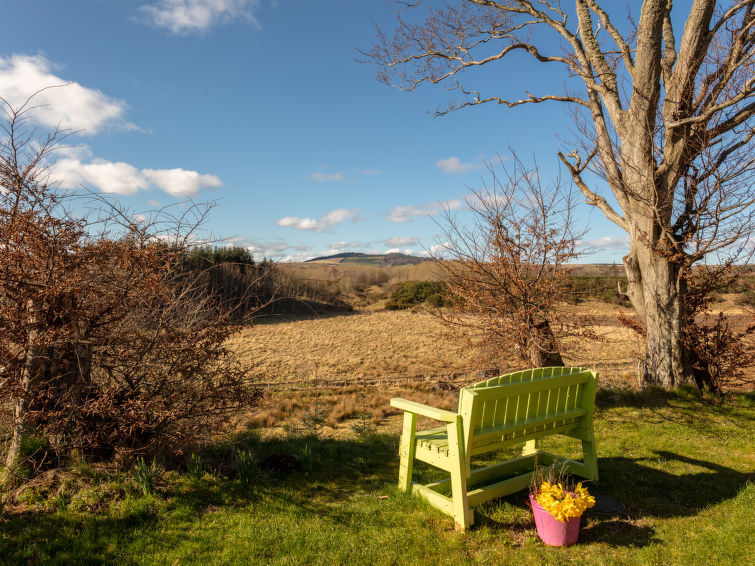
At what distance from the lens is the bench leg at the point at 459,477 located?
128 inches

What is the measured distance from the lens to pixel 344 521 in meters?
3.49

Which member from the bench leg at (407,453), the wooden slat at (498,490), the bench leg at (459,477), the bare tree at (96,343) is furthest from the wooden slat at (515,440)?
the bare tree at (96,343)

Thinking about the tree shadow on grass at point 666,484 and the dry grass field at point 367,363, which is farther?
the dry grass field at point 367,363

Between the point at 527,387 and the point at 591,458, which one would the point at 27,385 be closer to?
the point at 527,387

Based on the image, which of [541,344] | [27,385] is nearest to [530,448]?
[541,344]

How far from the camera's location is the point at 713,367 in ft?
24.3

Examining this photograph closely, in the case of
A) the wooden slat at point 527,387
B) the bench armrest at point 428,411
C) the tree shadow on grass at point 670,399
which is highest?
the wooden slat at point 527,387

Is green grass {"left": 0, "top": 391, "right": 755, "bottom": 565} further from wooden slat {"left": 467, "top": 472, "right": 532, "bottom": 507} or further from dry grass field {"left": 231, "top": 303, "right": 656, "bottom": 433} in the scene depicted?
dry grass field {"left": 231, "top": 303, "right": 656, "bottom": 433}

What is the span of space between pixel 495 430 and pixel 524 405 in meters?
0.43

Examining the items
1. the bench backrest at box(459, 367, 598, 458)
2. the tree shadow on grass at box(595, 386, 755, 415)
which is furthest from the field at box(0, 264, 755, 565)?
the bench backrest at box(459, 367, 598, 458)

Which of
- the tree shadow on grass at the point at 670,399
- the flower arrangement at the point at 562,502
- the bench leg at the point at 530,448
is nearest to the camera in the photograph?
the flower arrangement at the point at 562,502

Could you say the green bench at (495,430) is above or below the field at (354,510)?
above

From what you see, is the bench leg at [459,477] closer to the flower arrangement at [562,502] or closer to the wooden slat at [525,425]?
the wooden slat at [525,425]

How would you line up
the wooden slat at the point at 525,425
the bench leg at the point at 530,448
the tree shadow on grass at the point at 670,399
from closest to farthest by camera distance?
the wooden slat at the point at 525,425 → the bench leg at the point at 530,448 → the tree shadow on grass at the point at 670,399
